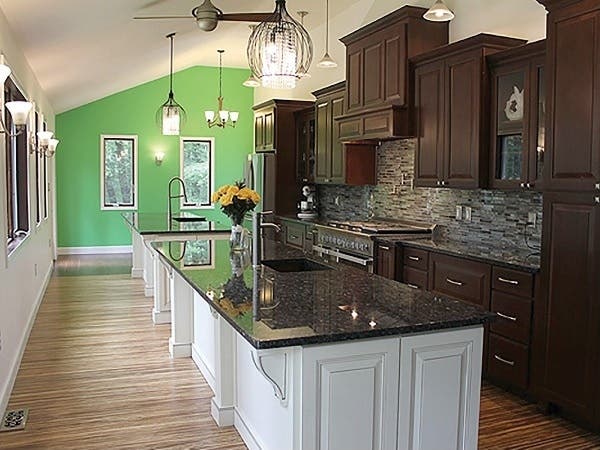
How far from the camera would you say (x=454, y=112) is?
466 centimetres

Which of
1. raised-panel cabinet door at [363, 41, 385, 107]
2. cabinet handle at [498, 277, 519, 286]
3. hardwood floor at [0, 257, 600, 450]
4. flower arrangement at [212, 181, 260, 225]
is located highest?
raised-panel cabinet door at [363, 41, 385, 107]

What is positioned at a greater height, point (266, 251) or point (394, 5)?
point (394, 5)

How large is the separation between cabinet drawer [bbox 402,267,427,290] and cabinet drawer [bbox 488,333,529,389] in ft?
2.72

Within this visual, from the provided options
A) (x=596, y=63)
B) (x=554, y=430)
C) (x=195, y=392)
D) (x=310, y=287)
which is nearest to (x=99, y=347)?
(x=195, y=392)

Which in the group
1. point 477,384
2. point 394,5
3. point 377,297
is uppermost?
point 394,5

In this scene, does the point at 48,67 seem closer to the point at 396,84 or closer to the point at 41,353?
the point at 41,353

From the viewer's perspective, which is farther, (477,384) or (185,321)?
(185,321)

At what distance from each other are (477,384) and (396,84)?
351 cm

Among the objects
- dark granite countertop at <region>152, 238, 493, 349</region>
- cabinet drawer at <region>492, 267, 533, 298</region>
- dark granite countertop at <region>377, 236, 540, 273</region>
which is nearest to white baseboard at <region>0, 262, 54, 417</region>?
dark granite countertop at <region>152, 238, 493, 349</region>

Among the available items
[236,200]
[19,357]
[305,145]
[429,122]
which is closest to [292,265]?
[236,200]

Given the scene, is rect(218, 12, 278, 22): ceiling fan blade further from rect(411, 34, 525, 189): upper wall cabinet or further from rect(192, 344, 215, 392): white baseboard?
rect(192, 344, 215, 392): white baseboard

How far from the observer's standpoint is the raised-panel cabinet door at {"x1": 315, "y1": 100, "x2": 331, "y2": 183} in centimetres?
702

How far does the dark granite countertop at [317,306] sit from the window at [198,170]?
319 inches

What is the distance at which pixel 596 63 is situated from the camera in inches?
123
